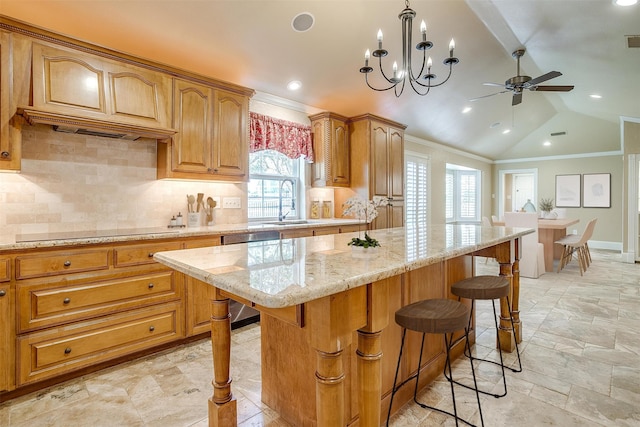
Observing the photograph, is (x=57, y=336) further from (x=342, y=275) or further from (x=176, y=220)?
(x=342, y=275)

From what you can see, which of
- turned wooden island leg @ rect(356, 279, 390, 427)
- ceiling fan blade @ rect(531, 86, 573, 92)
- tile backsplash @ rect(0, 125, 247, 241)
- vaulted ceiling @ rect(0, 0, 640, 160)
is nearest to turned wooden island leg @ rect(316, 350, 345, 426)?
turned wooden island leg @ rect(356, 279, 390, 427)

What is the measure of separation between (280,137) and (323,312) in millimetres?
3270

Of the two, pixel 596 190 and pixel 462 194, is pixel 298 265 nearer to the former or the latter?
pixel 462 194

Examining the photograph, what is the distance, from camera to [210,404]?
159 centimetres

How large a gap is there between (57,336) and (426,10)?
13.3ft

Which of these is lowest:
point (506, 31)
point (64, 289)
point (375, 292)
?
point (64, 289)

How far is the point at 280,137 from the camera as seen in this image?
401cm

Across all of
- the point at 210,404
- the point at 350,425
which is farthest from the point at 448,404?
the point at 210,404

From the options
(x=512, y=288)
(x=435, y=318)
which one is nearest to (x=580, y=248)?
(x=512, y=288)

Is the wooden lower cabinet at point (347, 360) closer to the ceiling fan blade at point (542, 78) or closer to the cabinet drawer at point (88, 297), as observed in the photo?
the cabinet drawer at point (88, 297)

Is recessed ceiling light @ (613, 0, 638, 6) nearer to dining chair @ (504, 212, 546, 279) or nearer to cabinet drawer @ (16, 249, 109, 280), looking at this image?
dining chair @ (504, 212, 546, 279)

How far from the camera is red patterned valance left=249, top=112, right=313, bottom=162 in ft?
12.4

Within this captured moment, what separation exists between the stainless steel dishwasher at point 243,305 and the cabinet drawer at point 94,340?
19.4 inches

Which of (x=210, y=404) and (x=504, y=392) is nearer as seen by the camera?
(x=210, y=404)
